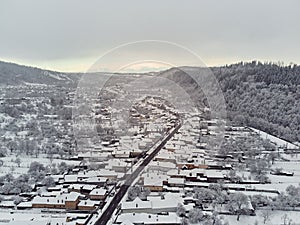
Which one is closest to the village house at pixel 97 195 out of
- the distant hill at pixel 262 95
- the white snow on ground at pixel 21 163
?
the white snow on ground at pixel 21 163

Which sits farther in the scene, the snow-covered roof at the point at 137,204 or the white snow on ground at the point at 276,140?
the white snow on ground at the point at 276,140

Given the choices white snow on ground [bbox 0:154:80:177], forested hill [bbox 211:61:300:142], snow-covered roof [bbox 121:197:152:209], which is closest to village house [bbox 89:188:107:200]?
snow-covered roof [bbox 121:197:152:209]

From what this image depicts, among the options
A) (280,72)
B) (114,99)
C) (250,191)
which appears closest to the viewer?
(250,191)

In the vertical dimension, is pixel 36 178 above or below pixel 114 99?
below

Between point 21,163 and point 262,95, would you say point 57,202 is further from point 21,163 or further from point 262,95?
point 262,95

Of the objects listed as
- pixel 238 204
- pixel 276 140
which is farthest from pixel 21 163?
pixel 276 140

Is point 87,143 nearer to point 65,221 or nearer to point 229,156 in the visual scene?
point 229,156

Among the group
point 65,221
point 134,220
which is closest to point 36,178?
point 65,221

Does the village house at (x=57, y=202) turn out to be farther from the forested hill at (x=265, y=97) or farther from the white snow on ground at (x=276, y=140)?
the forested hill at (x=265, y=97)

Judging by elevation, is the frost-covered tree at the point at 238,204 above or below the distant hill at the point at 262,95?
below
